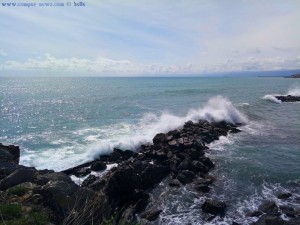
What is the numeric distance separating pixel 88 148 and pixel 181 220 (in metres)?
14.2

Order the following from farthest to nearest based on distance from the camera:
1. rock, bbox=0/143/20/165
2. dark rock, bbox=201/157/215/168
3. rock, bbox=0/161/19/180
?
dark rock, bbox=201/157/215/168 < rock, bbox=0/143/20/165 < rock, bbox=0/161/19/180

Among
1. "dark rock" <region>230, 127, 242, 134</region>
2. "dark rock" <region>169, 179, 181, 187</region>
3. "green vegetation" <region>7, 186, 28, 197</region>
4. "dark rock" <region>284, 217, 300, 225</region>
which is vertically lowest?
"dark rock" <region>169, 179, 181, 187</region>

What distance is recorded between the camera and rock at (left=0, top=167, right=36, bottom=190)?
11258 mm

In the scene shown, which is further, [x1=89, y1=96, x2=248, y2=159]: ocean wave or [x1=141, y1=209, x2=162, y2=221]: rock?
[x1=89, y1=96, x2=248, y2=159]: ocean wave

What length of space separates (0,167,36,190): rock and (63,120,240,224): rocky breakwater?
3555 mm

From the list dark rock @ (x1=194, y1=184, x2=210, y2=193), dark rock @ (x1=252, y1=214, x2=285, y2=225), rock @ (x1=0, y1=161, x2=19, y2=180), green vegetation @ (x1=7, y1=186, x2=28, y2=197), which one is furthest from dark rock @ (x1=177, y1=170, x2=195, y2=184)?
green vegetation @ (x1=7, y1=186, x2=28, y2=197)

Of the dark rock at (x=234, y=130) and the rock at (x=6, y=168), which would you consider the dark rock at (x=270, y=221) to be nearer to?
the rock at (x=6, y=168)

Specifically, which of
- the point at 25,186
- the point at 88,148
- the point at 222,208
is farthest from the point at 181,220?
the point at 88,148

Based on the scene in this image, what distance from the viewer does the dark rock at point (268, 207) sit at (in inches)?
615

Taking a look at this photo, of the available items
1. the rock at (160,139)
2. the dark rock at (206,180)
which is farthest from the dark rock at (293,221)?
the rock at (160,139)

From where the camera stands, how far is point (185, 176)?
20.0 meters

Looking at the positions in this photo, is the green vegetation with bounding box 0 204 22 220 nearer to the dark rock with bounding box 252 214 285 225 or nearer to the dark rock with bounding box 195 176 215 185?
the dark rock with bounding box 252 214 285 225

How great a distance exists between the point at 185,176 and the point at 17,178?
11407 millimetres

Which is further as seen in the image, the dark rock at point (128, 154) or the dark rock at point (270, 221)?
the dark rock at point (128, 154)
